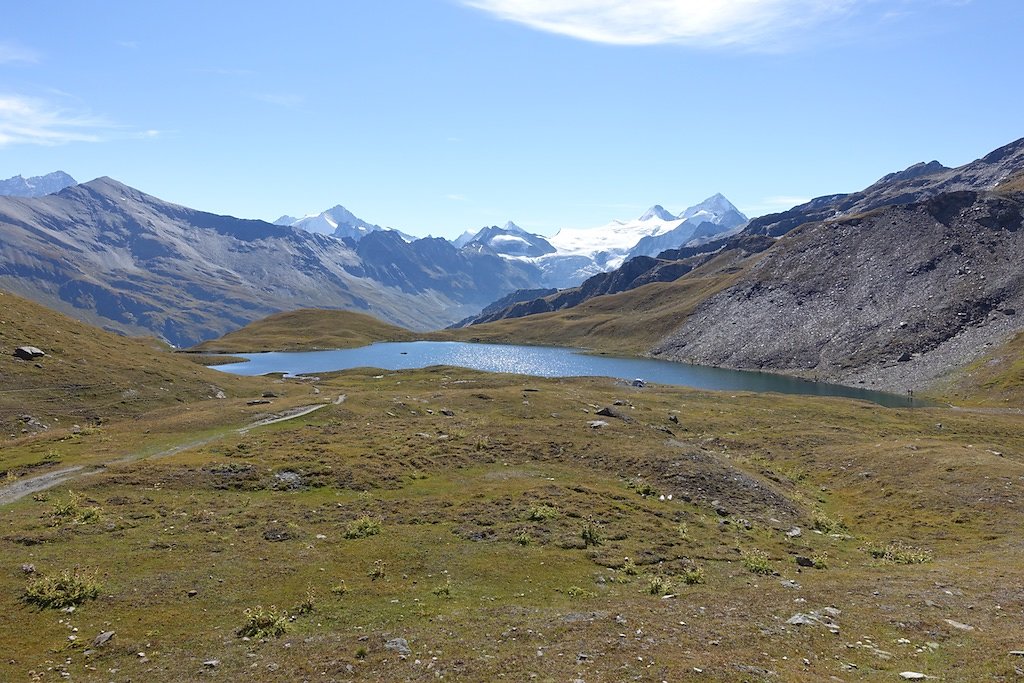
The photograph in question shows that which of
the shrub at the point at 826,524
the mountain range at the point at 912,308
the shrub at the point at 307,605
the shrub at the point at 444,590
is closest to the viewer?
the shrub at the point at 307,605

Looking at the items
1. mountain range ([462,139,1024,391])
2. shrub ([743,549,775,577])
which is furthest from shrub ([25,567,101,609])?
mountain range ([462,139,1024,391])

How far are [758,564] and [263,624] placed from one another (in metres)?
21.2

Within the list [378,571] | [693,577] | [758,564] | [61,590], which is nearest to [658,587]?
[693,577]

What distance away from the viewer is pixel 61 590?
21.0 meters

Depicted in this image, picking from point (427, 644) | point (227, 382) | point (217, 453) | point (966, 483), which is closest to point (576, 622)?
point (427, 644)

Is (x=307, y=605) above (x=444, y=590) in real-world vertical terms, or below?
above

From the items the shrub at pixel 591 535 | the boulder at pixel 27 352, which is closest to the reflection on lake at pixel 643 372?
the boulder at pixel 27 352

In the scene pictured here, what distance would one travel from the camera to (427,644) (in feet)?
61.6

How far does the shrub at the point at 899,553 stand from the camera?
99.1ft

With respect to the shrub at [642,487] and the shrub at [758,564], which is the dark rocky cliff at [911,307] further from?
the shrub at [758,564]

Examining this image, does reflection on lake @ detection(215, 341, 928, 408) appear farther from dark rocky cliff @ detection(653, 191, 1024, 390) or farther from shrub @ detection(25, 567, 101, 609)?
shrub @ detection(25, 567, 101, 609)

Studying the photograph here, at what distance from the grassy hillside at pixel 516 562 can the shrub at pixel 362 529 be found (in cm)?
10

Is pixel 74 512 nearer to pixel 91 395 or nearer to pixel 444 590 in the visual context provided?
pixel 444 590

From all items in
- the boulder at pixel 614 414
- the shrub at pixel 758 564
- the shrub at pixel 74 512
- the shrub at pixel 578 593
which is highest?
the boulder at pixel 614 414
